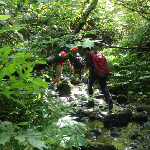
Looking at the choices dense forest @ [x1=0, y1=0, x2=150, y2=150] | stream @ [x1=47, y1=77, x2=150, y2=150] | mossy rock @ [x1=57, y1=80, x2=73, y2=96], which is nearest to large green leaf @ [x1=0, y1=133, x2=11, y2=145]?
dense forest @ [x1=0, y1=0, x2=150, y2=150]

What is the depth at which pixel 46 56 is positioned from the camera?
3090mm

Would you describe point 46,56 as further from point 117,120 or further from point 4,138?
point 117,120

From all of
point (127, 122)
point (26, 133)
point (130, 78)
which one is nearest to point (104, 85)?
point (127, 122)

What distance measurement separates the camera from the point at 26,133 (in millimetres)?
860

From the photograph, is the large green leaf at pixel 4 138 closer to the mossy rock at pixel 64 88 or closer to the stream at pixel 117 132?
the stream at pixel 117 132

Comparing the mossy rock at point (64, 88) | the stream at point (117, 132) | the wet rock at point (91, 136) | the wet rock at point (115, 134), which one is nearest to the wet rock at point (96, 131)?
the stream at point (117, 132)

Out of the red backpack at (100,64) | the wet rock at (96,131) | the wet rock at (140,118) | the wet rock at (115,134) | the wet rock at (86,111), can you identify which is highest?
the red backpack at (100,64)

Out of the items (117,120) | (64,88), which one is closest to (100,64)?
(117,120)

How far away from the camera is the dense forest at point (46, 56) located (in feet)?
2.69

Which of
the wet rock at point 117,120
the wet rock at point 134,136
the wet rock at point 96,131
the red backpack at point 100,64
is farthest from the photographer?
the red backpack at point 100,64

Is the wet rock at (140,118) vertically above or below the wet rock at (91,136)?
above

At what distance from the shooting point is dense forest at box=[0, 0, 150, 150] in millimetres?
819

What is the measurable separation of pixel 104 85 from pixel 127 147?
2.15m

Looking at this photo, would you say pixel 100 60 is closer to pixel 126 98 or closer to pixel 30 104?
pixel 126 98
